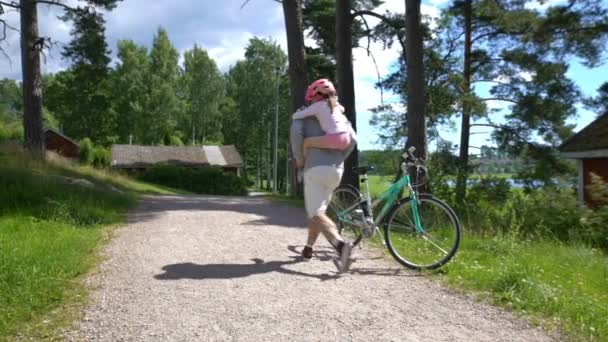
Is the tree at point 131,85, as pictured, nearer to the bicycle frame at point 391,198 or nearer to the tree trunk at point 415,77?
the tree trunk at point 415,77

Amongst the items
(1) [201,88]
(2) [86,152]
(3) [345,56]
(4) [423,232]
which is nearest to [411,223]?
(4) [423,232]

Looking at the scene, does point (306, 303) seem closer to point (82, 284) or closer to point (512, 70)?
point (82, 284)

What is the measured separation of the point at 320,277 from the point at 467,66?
22.2m

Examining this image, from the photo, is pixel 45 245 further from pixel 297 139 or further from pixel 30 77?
pixel 30 77

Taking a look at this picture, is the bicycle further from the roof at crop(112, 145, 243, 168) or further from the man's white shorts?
the roof at crop(112, 145, 243, 168)

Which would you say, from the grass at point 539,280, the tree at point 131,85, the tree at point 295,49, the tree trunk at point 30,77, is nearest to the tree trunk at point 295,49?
the tree at point 295,49

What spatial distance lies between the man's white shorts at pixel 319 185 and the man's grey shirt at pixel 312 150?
2.6 inches

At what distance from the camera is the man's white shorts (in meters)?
5.48

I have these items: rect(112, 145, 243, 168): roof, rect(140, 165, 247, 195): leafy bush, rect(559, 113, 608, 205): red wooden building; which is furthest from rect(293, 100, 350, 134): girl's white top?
rect(112, 145, 243, 168): roof

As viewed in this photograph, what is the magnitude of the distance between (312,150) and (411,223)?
4.51 feet

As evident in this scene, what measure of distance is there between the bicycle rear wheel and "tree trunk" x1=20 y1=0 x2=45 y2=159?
12.8 meters

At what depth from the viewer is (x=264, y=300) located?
449cm

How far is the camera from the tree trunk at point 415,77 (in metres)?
12.6

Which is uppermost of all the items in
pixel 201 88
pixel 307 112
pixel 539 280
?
pixel 201 88
